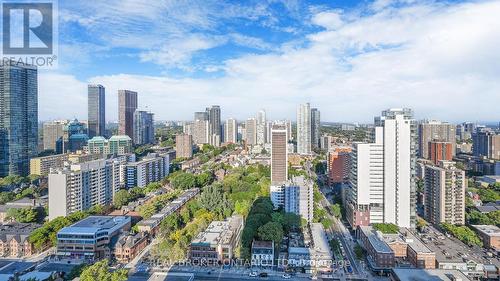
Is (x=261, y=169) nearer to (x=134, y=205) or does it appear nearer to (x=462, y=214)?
(x=134, y=205)

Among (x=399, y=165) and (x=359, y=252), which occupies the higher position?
(x=399, y=165)

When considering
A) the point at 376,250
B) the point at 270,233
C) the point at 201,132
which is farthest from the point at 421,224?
the point at 201,132

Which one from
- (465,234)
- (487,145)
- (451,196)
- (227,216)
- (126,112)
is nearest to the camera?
(465,234)

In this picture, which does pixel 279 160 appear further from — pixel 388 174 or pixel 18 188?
pixel 18 188

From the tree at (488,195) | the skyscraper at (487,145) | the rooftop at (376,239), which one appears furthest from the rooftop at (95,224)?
the skyscraper at (487,145)

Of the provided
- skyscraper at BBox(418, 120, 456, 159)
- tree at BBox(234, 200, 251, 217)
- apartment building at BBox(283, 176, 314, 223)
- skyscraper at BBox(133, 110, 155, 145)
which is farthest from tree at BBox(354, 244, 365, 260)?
skyscraper at BBox(133, 110, 155, 145)

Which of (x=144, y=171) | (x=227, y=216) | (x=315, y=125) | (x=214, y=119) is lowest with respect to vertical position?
(x=227, y=216)
